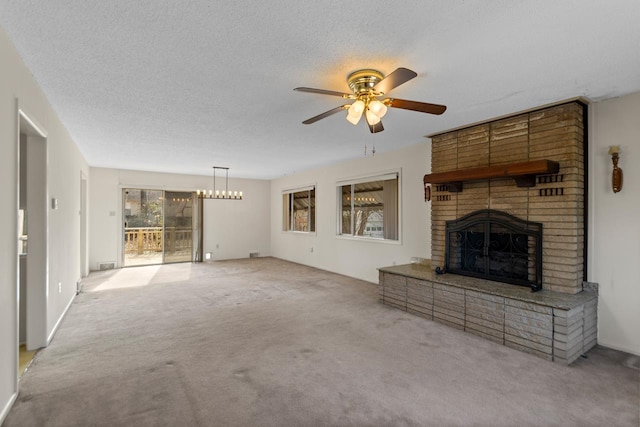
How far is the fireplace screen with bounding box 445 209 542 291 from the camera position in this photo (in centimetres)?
341

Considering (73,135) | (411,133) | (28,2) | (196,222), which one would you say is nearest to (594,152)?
(411,133)

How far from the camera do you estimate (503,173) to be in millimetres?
3387

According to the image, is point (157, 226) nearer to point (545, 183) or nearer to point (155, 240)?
point (155, 240)

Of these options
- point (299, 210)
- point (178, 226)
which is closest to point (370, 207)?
point (299, 210)

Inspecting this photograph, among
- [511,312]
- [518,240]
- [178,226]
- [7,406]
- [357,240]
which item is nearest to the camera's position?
[7,406]

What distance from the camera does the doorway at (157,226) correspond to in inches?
308

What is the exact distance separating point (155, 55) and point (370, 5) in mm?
1553

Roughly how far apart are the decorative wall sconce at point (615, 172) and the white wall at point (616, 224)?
0.19ft

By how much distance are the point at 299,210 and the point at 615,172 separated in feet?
21.2

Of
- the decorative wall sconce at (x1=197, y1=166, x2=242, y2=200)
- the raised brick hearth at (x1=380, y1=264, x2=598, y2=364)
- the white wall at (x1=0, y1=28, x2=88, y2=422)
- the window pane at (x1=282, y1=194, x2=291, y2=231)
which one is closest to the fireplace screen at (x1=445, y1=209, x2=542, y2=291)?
the raised brick hearth at (x1=380, y1=264, x2=598, y2=364)

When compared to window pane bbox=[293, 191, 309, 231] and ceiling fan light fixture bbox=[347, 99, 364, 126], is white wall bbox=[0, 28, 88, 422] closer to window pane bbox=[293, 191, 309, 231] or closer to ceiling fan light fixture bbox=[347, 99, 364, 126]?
ceiling fan light fixture bbox=[347, 99, 364, 126]

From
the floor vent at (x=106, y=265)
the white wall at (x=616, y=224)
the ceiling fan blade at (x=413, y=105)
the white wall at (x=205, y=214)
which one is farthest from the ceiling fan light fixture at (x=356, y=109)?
the floor vent at (x=106, y=265)

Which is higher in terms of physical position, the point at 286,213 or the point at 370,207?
the point at 370,207

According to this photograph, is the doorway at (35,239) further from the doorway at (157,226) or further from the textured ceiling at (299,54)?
the doorway at (157,226)
